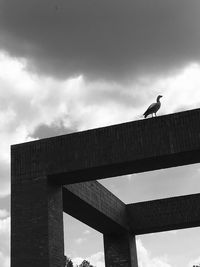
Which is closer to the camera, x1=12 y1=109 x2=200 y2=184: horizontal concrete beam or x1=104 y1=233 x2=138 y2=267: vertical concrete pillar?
x1=12 y1=109 x2=200 y2=184: horizontal concrete beam

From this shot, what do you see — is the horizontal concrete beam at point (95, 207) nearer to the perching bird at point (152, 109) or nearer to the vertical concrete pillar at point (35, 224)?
the vertical concrete pillar at point (35, 224)

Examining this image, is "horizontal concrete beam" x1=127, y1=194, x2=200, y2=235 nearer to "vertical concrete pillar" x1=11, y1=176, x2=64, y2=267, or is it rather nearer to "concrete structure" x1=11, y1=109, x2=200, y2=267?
"concrete structure" x1=11, y1=109, x2=200, y2=267

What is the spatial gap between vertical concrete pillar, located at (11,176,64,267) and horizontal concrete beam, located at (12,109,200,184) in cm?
38

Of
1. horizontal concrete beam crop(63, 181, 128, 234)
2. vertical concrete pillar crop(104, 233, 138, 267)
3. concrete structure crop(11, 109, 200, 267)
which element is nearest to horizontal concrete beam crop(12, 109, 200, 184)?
concrete structure crop(11, 109, 200, 267)

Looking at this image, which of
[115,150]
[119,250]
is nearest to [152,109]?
[115,150]

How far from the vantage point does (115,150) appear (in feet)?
44.2

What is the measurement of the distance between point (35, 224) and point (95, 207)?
4574 millimetres

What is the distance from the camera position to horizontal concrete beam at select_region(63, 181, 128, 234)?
54.2 ft

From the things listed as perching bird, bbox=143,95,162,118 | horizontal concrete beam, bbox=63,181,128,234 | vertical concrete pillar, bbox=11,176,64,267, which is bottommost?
vertical concrete pillar, bbox=11,176,64,267

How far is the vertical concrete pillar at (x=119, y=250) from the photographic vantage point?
21.5 meters

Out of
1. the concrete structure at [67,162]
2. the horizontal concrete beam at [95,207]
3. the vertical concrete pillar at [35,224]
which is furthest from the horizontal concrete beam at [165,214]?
the vertical concrete pillar at [35,224]

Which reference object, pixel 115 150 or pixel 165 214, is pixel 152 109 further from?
pixel 165 214

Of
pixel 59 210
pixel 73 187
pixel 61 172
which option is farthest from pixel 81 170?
pixel 73 187

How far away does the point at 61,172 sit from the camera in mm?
13711
